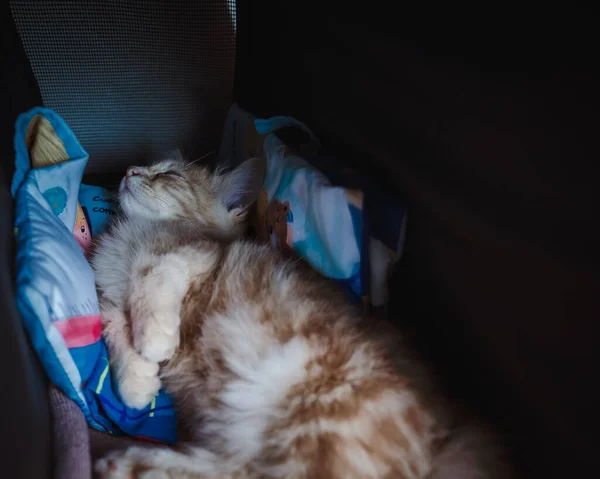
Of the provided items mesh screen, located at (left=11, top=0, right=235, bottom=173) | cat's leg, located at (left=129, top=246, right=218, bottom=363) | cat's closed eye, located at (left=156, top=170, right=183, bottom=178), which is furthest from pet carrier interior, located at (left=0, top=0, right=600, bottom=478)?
cat's closed eye, located at (left=156, top=170, right=183, bottom=178)

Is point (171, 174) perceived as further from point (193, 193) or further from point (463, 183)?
point (463, 183)

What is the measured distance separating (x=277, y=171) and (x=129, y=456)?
0.88 meters

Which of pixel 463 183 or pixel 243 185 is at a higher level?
pixel 463 183

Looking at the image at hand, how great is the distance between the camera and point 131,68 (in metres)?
1.71

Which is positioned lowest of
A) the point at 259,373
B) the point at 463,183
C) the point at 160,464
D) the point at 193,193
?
the point at 160,464

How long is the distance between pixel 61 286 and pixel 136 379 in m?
0.31

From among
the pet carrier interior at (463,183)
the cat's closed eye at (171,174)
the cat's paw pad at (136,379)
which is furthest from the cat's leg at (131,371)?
the cat's closed eye at (171,174)

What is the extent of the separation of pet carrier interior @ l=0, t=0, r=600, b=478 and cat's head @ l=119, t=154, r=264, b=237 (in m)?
→ 0.32

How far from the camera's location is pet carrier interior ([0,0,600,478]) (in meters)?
0.69

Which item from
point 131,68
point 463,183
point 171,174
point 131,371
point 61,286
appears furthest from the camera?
point 131,68

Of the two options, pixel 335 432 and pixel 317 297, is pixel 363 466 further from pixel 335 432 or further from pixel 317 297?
pixel 317 297

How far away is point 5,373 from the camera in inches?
29.0

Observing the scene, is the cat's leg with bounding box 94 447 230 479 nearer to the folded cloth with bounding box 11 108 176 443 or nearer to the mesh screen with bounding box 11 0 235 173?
the folded cloth with bounding box 11 108 176 443

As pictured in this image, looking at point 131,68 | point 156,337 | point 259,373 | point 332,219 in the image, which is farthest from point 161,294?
point 131,68
